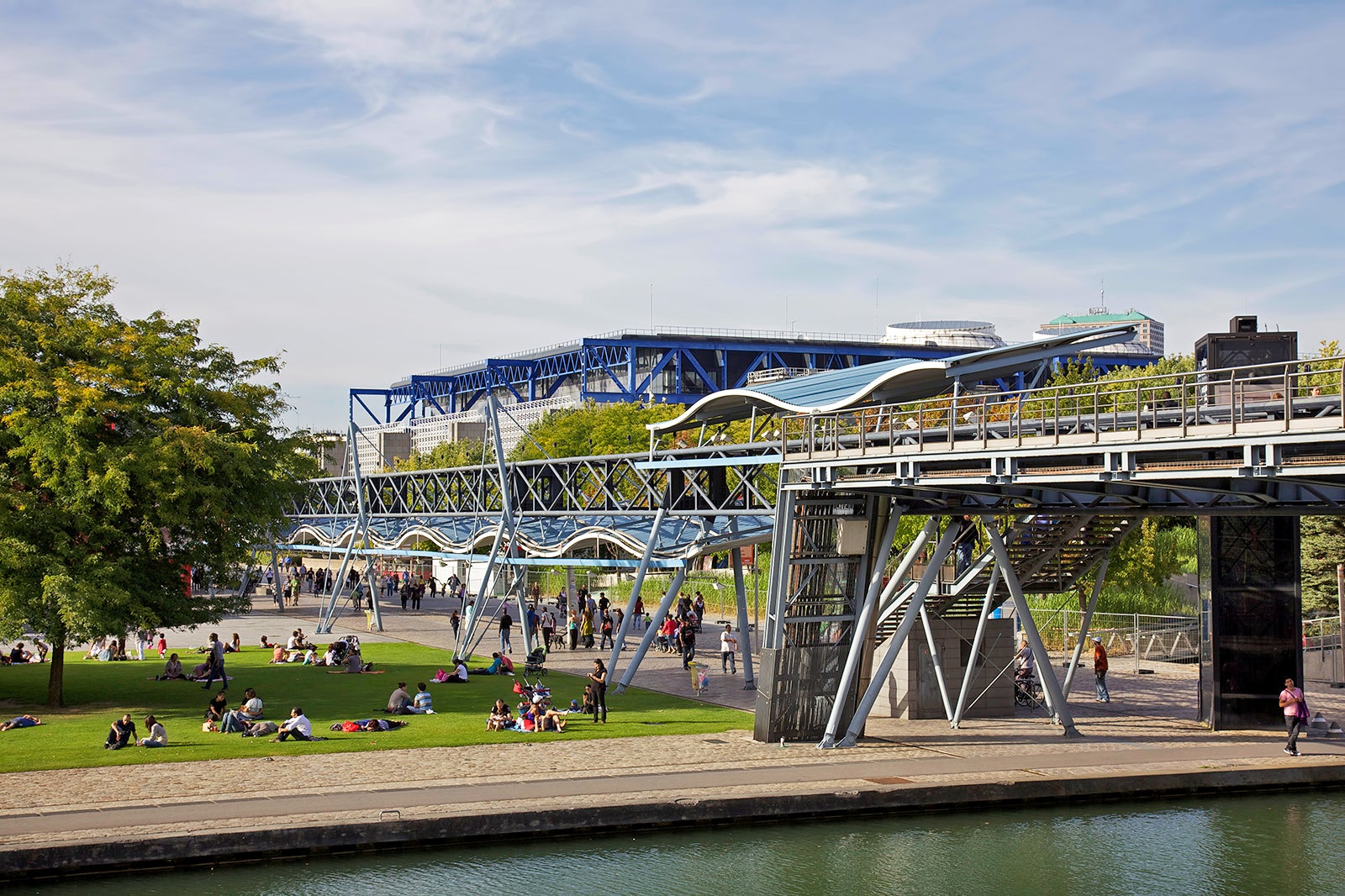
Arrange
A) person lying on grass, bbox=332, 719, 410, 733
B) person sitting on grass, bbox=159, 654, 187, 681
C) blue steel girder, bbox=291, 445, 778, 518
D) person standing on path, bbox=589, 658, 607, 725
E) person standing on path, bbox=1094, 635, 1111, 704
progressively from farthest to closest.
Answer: person sitting on grass, bbox=159, 654, 187, 681
person standing on path, bbox=1094, 635, 1111, 704
blue steel girder, bbox=291, 445, 778, 518
person standing on path, bbox=589, 658, 607, 725
person lying on grass, bbox=332, 719, 410, 733

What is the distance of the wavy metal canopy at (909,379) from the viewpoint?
87.7 ft

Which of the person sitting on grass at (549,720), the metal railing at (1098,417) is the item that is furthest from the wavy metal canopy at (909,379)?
the person sitting on grass at (549,720)

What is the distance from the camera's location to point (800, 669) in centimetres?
2656

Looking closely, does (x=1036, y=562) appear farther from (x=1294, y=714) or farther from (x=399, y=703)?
(x=399, y=703)

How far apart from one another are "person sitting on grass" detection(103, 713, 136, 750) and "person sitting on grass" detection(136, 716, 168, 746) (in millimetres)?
275

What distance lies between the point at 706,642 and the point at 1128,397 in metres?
21.6

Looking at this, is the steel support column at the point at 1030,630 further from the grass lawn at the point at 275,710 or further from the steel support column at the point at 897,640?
the grass lawn at the point at 275,710

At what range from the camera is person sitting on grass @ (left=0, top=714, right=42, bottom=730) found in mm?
27531

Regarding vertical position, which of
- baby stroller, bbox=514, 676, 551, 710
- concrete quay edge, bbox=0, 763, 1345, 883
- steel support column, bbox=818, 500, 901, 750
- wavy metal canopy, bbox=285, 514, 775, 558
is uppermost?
wavy metal canopy, bbox=285, 514, 775, 558

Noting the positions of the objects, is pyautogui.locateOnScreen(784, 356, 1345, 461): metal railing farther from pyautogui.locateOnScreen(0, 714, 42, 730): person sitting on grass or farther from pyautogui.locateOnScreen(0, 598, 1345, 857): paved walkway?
pyautogui.locateOnScreen(0, 714, 42, 730): person sitting on grass

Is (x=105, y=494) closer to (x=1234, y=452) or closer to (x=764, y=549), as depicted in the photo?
(x=1234, y=452)

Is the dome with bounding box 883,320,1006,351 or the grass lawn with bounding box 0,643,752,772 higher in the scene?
the dome with bounding box 883,320,1006,351

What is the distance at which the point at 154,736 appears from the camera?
2519 cm

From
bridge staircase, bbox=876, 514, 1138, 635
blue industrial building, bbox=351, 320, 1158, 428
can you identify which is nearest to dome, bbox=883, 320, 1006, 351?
blue industrial building, bbox=351, 320, 1158, 428
